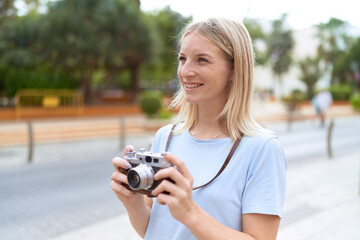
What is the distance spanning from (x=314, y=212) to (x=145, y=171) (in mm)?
4838

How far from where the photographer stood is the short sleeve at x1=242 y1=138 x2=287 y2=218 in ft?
4.14

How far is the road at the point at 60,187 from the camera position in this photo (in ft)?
16.7

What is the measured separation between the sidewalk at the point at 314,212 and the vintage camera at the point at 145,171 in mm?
3512

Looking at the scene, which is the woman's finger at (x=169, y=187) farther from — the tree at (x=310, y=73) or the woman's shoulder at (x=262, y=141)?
the tree at (x=310, y=73)

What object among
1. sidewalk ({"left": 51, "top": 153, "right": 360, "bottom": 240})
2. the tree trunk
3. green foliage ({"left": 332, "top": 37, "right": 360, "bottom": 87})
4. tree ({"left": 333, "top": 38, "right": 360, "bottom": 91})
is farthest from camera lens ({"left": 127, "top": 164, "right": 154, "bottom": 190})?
green foliage ({"left": 332, "top": 37, "right": 360, "bottom": 87})

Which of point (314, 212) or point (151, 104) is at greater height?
point (151, 104)

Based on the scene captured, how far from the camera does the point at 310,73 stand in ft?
115

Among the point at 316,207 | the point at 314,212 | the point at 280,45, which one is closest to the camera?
the point at 314,212

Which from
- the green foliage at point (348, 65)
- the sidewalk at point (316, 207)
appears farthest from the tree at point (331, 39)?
the sidewalk at point (316, 207)

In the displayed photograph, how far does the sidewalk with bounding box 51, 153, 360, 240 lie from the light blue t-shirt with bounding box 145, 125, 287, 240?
135 inches

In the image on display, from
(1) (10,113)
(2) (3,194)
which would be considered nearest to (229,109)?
(2) (3,194)

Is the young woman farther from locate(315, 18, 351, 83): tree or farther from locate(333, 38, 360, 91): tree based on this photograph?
locate(315, 18, 351, 83): tree

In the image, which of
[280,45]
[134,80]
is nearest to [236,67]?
[134,80]

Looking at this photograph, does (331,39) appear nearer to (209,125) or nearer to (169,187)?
(209,125)
